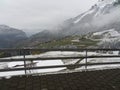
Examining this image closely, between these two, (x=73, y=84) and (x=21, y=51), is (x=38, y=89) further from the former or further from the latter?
(x=21, y=51)

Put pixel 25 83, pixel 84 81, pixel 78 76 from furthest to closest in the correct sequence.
Answer: pixel 78 76
pixel 84 81
pixel 25 83

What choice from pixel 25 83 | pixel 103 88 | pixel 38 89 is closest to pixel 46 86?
pixel 38 89

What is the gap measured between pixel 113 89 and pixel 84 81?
1319 mm

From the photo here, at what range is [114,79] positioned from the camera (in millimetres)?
8328

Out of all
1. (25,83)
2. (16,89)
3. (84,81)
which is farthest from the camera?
(84,81)

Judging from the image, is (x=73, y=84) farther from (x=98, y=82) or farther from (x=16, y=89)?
(x=16, y=89)

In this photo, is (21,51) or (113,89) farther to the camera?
(21,51)

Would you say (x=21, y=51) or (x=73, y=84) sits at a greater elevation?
(x=21, y=51)

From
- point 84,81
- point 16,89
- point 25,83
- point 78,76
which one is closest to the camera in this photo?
point 16,89

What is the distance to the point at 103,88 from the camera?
715 centimetres

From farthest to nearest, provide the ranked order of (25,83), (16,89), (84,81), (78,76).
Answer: (78,76), (84,81), (25,83), (16,89)

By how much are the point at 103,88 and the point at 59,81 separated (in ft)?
6.14

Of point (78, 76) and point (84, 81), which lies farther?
point (78, 76)

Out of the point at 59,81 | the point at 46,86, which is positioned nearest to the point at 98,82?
the point at 59,81
